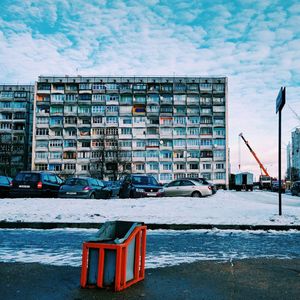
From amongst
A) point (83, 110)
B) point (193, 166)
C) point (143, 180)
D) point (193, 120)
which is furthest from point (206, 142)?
point (143, 180)

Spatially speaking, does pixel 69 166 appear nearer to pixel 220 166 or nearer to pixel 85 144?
pixel 85 144

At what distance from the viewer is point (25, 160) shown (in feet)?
312

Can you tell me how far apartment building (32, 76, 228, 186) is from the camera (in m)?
88.9

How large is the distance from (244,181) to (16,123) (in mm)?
60027

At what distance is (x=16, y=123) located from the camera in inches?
3728

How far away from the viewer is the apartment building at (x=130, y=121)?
88.9 meters

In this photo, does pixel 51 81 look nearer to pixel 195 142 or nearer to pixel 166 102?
pixel 166 102

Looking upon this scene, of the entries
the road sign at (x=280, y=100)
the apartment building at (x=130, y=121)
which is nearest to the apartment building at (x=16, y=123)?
the apartment building at (x=130, y=121)

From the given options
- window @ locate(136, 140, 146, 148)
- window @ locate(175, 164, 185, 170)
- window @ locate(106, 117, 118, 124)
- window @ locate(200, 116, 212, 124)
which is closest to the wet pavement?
window @ locate(175, 164, 185, 170)

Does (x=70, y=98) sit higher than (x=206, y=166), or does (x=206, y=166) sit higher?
(x=70, y=98)

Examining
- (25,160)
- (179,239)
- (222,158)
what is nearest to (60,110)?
(25,160)

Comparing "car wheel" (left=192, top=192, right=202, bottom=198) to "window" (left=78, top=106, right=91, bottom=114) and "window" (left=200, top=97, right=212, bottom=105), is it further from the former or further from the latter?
"window" (left=78, top=106, right=91, bottom=114)

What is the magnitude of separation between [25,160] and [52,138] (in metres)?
10.9

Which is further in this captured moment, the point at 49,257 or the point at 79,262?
the point at 49,257
